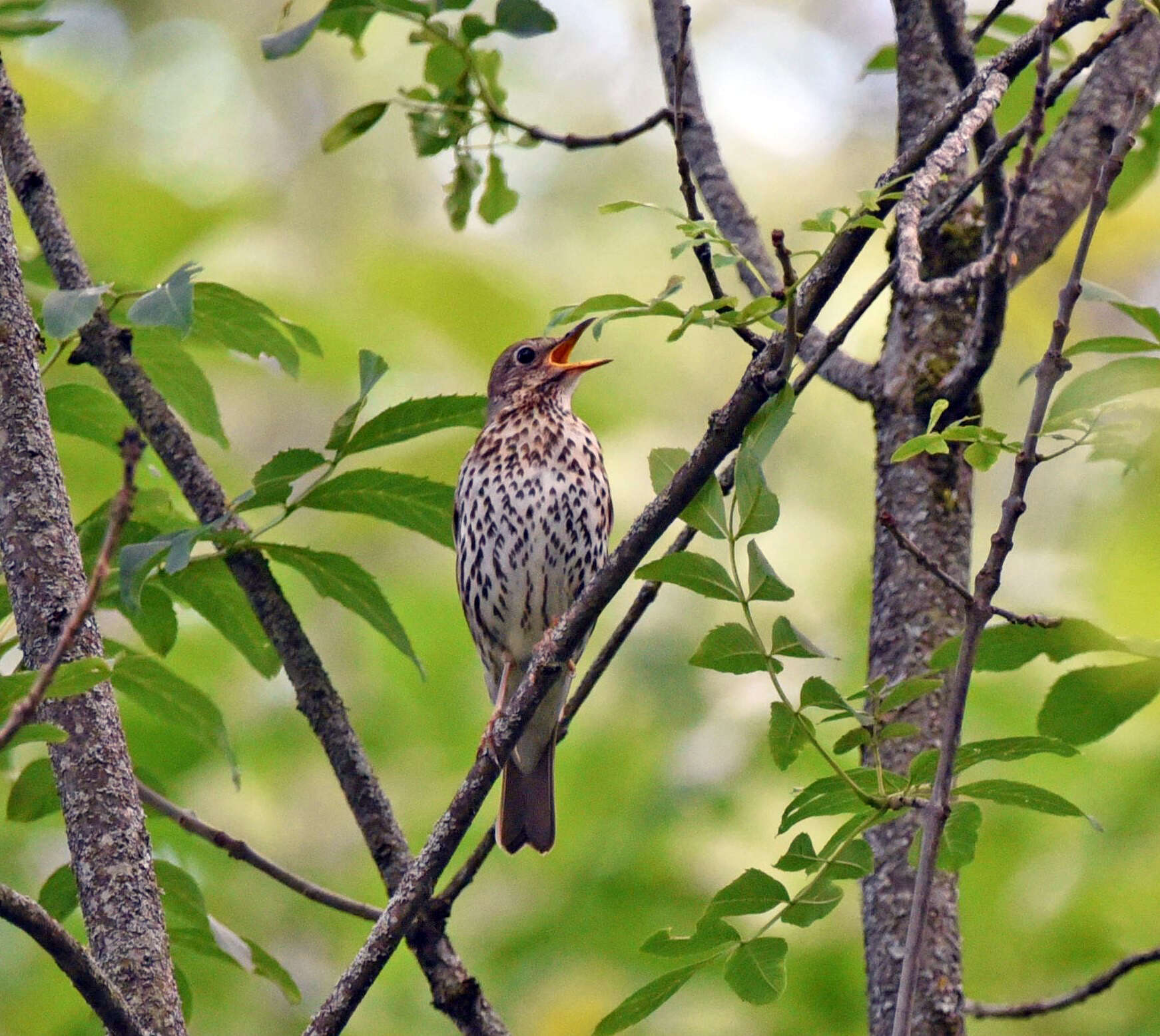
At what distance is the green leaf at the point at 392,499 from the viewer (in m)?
3.45

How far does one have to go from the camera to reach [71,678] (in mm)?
2293

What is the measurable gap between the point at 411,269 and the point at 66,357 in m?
4.05

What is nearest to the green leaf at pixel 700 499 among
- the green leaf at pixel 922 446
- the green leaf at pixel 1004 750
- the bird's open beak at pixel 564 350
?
the green leaf at pixel 922 446

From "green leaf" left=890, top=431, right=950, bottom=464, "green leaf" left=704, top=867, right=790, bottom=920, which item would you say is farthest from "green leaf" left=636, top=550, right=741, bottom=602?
"green leaf" left=704, top=867, right=790, bottom=920

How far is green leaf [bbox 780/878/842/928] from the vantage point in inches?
104

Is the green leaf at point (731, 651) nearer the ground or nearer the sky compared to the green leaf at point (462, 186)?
nearer the ground

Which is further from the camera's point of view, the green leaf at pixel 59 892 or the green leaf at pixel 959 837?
the green leaf at pixel 59 892

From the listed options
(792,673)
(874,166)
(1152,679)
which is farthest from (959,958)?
(874,166)

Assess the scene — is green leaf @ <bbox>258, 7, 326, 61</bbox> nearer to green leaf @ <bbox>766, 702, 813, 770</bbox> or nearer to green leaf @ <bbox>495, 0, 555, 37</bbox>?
green leaf @ <bbox>495, 0, 555, 37</bbox>

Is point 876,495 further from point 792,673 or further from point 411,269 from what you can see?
point 411,269

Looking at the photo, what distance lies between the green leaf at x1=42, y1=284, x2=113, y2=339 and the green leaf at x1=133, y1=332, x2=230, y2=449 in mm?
977

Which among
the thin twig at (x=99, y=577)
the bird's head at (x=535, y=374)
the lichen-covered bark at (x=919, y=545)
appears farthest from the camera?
the bird's head at (x=535, y=374)

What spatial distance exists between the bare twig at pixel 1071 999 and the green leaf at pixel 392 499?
1.61 m

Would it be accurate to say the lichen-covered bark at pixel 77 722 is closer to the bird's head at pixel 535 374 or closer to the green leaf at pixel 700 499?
the green leaf at pixel 700 499
